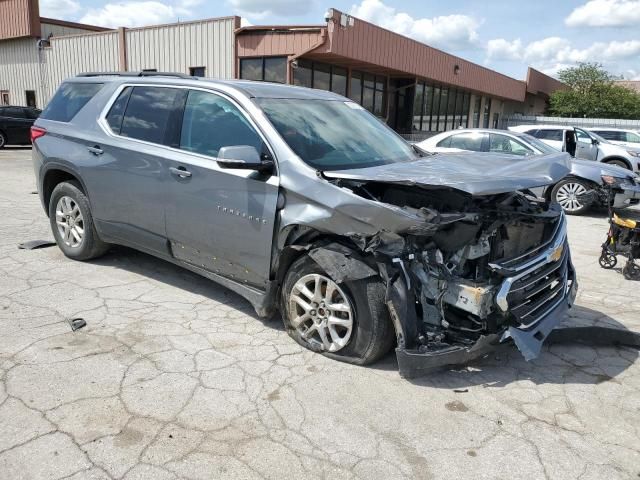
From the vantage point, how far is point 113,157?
4.78 m

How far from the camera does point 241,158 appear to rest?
362cm

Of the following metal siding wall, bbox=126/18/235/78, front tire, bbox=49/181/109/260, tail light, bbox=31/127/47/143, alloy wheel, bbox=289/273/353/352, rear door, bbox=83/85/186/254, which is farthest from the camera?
metal siding wall, bbox=126/18/235/78

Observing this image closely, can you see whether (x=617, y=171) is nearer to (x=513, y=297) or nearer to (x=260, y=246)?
(x=513, y=297)

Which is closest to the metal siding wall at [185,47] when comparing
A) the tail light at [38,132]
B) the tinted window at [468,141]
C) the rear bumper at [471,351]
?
the tinted window at [468,141]

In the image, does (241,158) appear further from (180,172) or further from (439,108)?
(439,108)

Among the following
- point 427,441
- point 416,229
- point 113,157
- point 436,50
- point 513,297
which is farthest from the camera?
point 436,50

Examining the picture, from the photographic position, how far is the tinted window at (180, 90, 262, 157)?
3.99 m

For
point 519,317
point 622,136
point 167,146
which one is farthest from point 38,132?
point 622,136

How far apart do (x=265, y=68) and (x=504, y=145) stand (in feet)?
32.7

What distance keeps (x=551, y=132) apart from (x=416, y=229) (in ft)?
42.4

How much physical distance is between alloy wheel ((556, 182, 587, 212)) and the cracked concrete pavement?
602 cm

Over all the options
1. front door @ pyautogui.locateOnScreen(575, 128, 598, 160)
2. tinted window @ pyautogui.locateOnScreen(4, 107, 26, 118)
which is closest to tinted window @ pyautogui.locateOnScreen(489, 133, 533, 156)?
front door @ pyautogui.locateOnScreen(575, 128, 598, 160)

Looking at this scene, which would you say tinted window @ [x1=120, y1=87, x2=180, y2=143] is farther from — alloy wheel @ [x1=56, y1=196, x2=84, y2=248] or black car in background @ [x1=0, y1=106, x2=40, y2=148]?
black car in background @ [x1=0, y1=106, x2=40, y2=148]

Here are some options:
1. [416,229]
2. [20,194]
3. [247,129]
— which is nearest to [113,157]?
[247,129]
